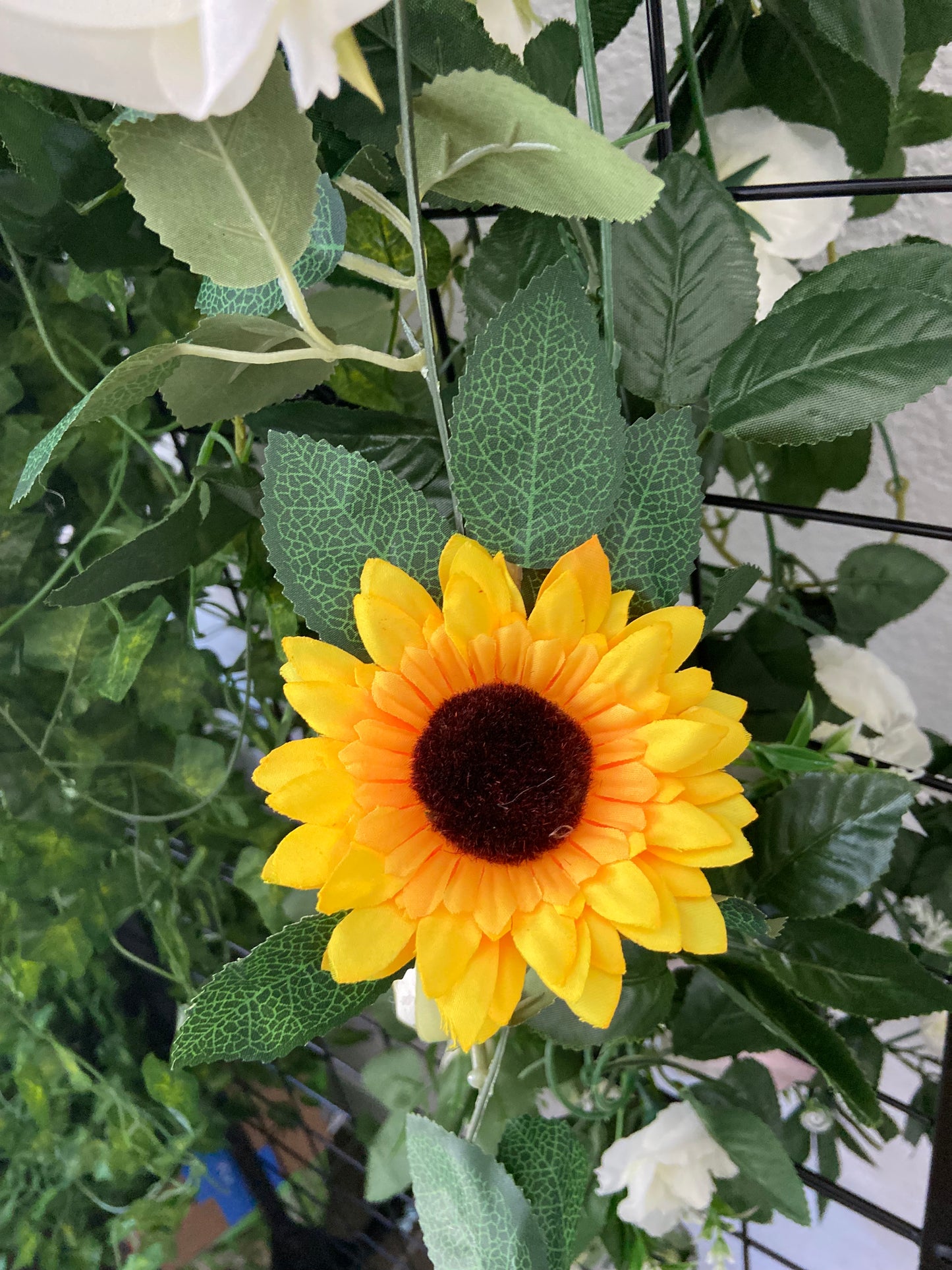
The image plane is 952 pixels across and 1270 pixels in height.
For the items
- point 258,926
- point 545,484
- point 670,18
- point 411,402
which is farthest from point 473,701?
point 258,926

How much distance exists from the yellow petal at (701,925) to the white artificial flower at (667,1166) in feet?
0.63

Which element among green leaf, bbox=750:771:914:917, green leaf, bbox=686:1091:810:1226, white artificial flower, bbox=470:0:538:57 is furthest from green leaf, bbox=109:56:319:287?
green leaf, bbox=686:1091:810:1226

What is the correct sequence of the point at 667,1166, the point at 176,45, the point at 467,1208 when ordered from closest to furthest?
the point at 176,45 → the point at 467,1208 → the point at 667,1166

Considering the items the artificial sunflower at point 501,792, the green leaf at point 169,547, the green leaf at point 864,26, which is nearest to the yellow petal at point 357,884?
the artificial sunflower at point 501,792

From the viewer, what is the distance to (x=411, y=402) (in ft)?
1.10

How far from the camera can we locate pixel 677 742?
0.52ft

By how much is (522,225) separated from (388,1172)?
415 mm

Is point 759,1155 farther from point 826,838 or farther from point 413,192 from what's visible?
point 413,192

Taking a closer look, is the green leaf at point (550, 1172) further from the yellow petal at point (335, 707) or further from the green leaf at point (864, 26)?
the green leaf at point (864, 26)

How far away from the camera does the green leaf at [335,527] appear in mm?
184

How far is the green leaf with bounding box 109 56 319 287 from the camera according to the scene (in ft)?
0.50

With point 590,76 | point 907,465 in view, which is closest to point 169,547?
point 590,76

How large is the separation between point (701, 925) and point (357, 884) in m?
0.07

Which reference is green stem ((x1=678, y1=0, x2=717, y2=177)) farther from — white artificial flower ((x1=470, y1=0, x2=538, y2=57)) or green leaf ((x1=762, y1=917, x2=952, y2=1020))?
green leaf ((x1=762, y1=917, x2=952, y2=1020))
